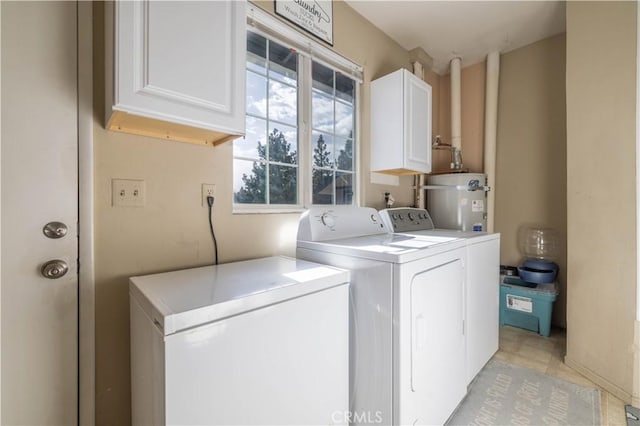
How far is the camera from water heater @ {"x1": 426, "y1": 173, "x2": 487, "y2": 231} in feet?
8.75

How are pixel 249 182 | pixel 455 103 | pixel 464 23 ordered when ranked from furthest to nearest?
pixel 455 103 < pixel 464 23 < pixel 249 182

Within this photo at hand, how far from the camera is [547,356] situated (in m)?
2.21

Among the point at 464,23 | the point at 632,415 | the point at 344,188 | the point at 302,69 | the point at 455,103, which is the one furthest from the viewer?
the point at 455,103

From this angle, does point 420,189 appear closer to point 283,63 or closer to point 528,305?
point 528,305

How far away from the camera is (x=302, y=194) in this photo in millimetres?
1957

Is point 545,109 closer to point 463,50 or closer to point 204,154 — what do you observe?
point 463,50

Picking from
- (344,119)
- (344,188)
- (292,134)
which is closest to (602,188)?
(344,188)

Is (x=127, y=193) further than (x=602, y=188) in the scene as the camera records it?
No

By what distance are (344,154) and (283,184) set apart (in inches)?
26.6

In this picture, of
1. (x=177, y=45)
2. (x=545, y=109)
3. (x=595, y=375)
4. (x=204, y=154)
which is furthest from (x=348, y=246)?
(x=545, y=109)

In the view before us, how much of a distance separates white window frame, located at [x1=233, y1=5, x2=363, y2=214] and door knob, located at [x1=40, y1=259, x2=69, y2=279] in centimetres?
75

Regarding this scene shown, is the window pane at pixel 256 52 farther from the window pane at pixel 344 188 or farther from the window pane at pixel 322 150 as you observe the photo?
the window pane at pixel 344 188

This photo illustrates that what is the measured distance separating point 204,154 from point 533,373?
254cm

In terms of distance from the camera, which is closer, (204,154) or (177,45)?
(177,45)
